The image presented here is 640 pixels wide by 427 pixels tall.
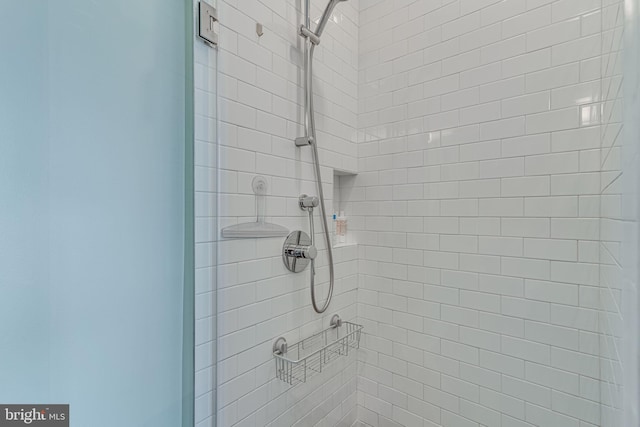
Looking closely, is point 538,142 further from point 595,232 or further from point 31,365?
point 31,365

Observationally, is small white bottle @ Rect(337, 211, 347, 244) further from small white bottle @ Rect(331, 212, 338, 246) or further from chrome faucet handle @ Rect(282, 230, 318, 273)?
chrome faucet handle @ Rect(282, 230, 318, 273)

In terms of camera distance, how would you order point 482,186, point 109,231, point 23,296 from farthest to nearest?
point 482,186 < point 109,231 < point 23,296

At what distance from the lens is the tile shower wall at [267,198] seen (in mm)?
1062

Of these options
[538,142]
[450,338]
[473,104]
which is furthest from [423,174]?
[450,338]

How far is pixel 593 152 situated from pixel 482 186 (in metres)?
0.40

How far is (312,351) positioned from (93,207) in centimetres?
112

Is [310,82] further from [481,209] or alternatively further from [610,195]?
[610,195]

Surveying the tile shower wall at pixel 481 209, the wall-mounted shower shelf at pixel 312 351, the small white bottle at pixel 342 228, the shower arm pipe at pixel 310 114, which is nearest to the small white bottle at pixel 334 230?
the small white bottle at pixel 342 228

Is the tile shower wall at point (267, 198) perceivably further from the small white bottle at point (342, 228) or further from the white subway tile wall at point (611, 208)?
the white subway tile wall at point (611, 208)

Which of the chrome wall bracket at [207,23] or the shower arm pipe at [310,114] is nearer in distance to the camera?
the chrome wall bracket at [207,23]

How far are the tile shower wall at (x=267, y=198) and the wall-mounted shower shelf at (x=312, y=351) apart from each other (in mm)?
39

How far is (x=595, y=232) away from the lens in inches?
43.3

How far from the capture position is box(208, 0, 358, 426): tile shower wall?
3.48 feet

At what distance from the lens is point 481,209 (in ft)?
4.46
